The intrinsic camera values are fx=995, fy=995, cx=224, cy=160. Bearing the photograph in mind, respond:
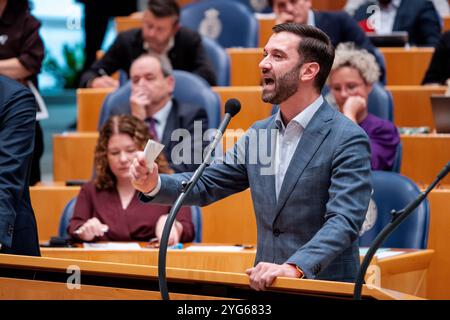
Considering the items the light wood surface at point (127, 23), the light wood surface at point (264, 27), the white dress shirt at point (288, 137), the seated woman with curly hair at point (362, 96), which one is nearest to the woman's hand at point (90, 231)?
the seated woman with curly hair at point (362, 96)

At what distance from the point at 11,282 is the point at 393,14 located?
3.64 metres

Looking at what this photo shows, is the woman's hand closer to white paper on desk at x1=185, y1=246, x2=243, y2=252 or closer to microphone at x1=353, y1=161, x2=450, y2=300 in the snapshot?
white paper on desk at x1=185, y1=246, x2=243, y2=252

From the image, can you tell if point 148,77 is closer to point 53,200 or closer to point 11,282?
point 53,200

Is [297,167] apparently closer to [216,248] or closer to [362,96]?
[216,248]

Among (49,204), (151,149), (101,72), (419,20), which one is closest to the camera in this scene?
(151,149)

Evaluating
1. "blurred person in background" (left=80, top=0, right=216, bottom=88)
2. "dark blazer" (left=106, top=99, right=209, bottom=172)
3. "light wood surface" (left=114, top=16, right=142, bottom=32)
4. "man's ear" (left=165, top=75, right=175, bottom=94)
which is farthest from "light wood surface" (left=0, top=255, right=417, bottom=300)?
"light wood surface" (left=114, top=16, right=142, bottom=32)

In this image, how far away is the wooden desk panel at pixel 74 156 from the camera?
13.4 feet

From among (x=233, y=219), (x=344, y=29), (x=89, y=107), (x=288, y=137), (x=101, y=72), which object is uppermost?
(x=344, y=29)

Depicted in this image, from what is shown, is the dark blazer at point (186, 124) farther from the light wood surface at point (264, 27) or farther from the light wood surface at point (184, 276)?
the light wood surface at point (184, 276)

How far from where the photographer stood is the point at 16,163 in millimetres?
2363

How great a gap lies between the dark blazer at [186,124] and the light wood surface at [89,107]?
433mm

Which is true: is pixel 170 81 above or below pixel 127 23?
below

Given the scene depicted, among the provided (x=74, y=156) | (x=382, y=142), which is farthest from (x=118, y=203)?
(x=382, y=142)

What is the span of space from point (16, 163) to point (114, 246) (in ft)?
2.54
